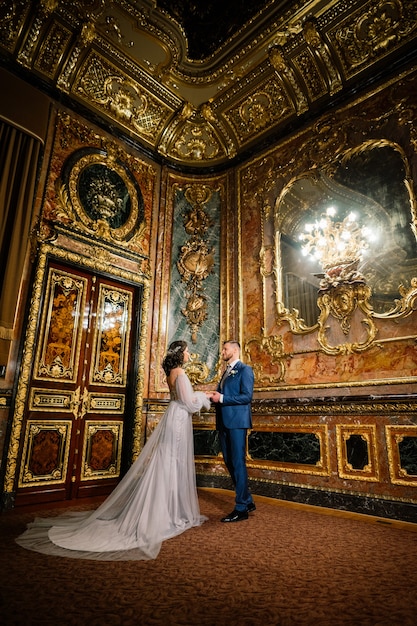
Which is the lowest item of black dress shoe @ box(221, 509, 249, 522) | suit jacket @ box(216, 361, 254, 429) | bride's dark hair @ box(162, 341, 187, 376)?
black dress shoe @ box(221, 509, 249, 522)

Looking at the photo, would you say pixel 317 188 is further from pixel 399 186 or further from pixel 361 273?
pixel 361 273

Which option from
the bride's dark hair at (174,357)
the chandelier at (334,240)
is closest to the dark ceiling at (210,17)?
the chandelier at (334,240)

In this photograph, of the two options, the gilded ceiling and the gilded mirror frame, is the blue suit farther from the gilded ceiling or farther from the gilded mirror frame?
the gilded ceiling

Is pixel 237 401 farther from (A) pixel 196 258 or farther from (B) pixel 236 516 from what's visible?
(A) pixel 196 258

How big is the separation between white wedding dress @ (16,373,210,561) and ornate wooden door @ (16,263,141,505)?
1.11 metres

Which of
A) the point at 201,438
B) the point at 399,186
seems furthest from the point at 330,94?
the point at 201,438

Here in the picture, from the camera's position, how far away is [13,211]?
4395 mm

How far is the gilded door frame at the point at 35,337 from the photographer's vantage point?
12.8 feet

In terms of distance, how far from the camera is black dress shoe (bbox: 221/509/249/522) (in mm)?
3285

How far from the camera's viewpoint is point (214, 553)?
2443 millimetres

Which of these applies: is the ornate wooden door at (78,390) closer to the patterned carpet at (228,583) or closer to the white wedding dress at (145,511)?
the white wedding dress at (145,511)

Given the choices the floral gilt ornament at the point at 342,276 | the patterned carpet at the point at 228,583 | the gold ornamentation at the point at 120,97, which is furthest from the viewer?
the gold ornamentation at the point at 120,97

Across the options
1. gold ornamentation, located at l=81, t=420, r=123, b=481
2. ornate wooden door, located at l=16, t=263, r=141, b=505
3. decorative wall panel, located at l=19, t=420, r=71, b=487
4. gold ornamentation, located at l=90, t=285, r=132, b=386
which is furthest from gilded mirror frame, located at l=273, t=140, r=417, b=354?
decorative wall panel, located at l=19, t=420, r=71, b=487

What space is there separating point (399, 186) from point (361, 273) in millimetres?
1061
